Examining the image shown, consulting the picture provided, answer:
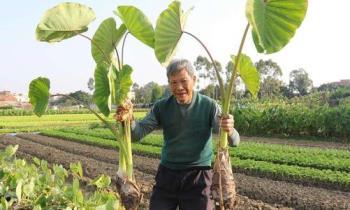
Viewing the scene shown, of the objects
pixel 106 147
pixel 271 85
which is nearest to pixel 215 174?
pixel 106 147

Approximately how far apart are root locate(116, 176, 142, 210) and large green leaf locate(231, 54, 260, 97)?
121 cm

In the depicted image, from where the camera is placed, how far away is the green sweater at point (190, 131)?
3.36m

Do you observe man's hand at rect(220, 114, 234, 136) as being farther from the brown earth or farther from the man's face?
the brown earth

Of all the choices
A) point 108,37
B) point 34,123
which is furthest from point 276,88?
point 108,37

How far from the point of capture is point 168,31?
3.30 metres

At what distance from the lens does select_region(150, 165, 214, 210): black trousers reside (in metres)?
3.36

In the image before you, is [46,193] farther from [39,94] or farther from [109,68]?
[39,94]

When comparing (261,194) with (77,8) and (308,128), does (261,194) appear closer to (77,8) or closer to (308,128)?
(77,8)

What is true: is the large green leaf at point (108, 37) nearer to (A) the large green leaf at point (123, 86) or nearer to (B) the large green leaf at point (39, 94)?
(A) the large green leaf at point (123, 86)

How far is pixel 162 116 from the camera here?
3496 mm

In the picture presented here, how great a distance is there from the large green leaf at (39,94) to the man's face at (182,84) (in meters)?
1.16

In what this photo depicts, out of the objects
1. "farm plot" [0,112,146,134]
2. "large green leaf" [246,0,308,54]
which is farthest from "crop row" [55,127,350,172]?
"farm plot" [0,112,146,134]

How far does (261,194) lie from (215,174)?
4.04 m

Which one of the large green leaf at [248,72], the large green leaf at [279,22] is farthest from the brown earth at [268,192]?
the large green leaf at [279,22]
